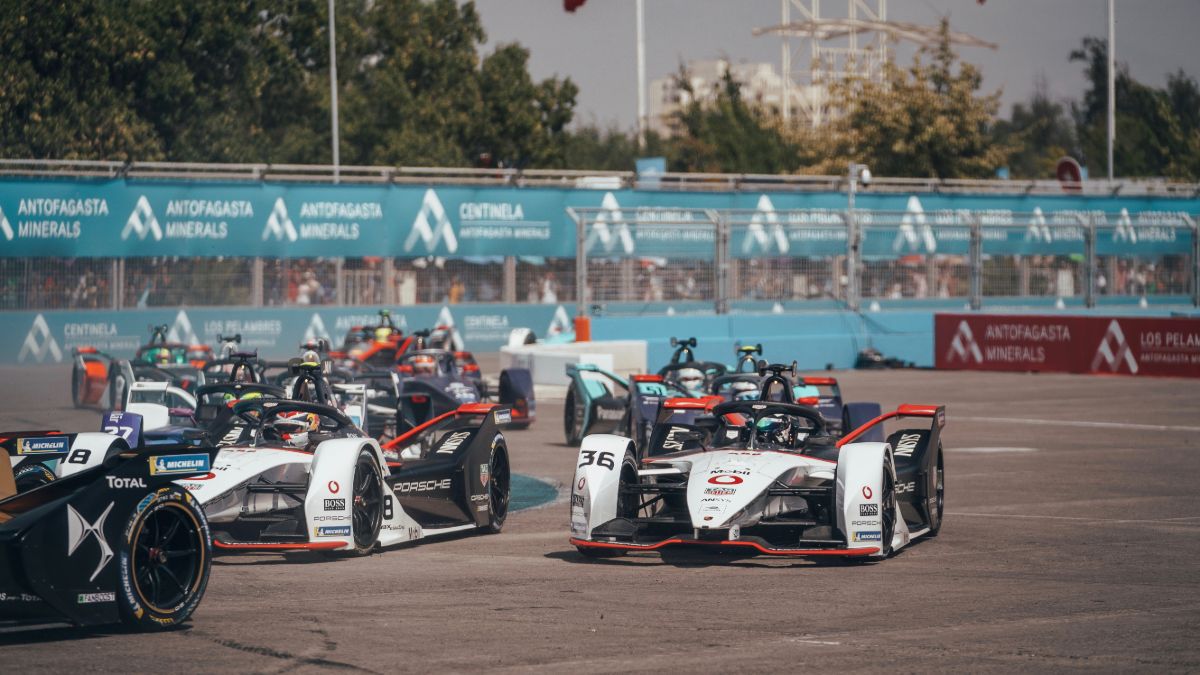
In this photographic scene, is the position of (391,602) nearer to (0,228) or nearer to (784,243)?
(0,228)

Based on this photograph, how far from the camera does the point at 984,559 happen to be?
11.3 m

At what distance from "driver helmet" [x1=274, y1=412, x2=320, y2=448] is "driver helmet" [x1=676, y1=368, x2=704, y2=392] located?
807 centimetres

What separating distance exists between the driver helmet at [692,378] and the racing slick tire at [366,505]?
8.90 metres

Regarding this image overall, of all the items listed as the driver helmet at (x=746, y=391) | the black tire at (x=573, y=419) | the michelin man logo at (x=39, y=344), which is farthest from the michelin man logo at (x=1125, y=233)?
the driver helmet at (x=746, y=391)

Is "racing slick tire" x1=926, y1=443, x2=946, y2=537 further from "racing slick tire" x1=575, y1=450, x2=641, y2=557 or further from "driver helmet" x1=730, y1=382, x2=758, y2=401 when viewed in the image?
"driver helmet" x1=730, y1=382, x2=758, y2=401

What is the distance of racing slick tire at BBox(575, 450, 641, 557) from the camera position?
11484 millimetres

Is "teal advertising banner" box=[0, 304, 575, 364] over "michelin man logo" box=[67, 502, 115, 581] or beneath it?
over

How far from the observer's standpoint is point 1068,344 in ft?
112

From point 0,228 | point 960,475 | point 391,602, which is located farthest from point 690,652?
point 0,228

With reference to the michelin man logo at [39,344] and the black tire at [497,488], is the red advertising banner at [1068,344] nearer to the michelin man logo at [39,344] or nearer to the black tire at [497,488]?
the michelin man logo at [39,344]

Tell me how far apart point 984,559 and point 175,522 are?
5714 millimetres

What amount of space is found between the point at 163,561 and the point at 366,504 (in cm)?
329

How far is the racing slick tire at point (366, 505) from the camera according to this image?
37.5 feet

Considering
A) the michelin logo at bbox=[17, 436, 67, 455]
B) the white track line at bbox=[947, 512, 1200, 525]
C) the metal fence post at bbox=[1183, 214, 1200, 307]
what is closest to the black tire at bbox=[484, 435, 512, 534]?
the michelin logo at bbox=[17, 436, 67, 455]
